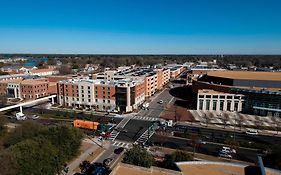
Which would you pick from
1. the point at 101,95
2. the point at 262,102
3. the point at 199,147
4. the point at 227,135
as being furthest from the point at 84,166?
Answer: the point at 262,102

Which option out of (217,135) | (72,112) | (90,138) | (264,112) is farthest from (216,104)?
(72,112)

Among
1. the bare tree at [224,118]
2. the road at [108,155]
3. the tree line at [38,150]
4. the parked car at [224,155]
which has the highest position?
the tree line at [38,150]

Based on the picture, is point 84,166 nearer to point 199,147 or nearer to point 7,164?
point 7,164

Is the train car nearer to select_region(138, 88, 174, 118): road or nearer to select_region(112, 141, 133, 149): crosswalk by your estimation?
select_region(112, 141, 133, 149): crosswalk

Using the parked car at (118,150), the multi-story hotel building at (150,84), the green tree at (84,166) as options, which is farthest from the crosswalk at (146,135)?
the multi-story hotel building at (150,84)

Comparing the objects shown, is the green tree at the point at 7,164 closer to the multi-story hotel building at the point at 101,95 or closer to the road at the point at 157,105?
the road at the point at 157,105

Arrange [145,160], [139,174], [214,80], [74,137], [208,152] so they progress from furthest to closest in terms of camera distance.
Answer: [214,80] < [208,152] < [74,137] < [145,160] < [139,174]

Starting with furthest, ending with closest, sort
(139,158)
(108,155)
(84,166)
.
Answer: (108,155) < (84,166) < (139,158)

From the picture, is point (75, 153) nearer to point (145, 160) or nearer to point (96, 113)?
point (145, 160)
